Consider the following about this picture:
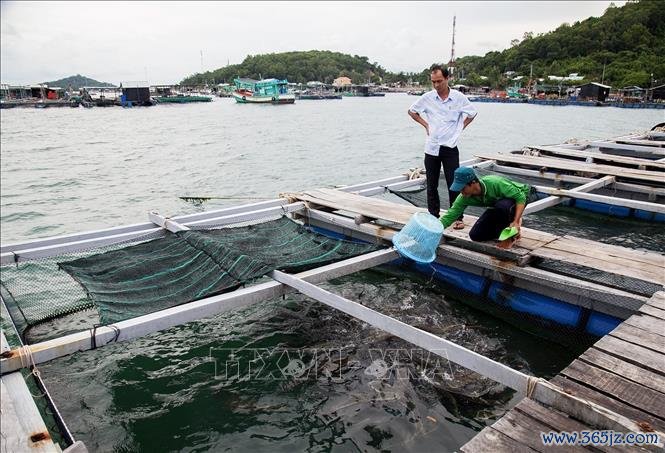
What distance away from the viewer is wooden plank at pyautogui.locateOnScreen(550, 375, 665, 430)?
111 inches

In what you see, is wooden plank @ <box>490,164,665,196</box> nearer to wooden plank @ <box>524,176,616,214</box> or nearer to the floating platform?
the floating platform

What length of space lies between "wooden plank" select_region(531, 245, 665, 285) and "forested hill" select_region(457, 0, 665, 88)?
100250mm

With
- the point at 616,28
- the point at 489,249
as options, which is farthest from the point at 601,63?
the point at 489,249

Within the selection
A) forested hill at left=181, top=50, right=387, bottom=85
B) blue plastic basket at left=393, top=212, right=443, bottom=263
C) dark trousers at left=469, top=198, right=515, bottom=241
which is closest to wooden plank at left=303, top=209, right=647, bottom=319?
dark trousers at left=469, top=198, right=515, bottom=241

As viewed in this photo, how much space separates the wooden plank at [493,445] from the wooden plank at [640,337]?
1.78m

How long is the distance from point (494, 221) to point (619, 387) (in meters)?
2.76

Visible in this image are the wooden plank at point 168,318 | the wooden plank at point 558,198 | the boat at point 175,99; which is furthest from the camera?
the boat at point 175,99

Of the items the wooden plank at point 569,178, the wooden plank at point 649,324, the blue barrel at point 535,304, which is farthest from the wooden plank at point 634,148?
the wooden plank at point 649,324

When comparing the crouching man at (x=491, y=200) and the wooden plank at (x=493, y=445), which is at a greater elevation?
the crouching man at (x=491, y=200)

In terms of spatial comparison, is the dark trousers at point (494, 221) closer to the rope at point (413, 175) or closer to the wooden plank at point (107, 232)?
the wooden plank at point (107, 232)

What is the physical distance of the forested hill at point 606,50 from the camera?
95.1 meters

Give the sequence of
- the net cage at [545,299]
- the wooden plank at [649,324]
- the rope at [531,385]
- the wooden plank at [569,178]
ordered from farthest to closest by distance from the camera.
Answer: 1. the wooden plank at [569,178]
2. the net cage at [545,299]
3. the wooden plank at [649,324]
4. the rope at [531,385]

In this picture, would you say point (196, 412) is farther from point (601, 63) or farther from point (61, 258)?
point (601, 63)

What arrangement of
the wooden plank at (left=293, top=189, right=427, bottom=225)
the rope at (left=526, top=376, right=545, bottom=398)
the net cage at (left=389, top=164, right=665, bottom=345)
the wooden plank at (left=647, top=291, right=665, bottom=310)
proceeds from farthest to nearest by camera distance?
the wooden plank at (left=293, top=189, right=427, bottom=225)
the net cage at (left=389, top=164, right=665, bottom=345)
the wooden plank at (left=647, top=291, right=665, bottom=310)
the rope at (left=526, top=376, right=545, bottom=398)
